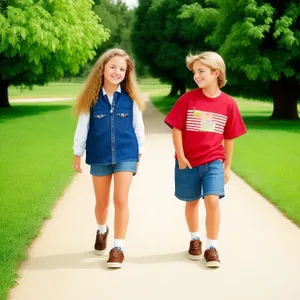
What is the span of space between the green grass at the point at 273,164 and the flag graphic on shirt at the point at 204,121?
1903 mm

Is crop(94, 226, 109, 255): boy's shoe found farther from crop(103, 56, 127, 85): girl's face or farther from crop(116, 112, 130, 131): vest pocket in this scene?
crop(103, 56, 127, 85): girl's face

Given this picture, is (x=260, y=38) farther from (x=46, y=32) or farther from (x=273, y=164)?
(x=273, y=164)

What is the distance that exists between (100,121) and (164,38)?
1098 inches

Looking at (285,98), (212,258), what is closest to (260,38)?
(285,98)

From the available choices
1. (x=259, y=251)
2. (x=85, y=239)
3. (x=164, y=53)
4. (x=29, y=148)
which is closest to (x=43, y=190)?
(x=85, y=239)

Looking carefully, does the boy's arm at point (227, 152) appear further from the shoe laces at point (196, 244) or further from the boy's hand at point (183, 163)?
the shoe laces at point (196, 244)

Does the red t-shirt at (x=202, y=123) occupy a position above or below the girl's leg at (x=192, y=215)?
Result: above

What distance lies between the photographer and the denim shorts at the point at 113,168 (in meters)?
4.04

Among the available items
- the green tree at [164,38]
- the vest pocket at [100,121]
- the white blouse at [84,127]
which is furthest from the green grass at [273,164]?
the green tree at [164,38]

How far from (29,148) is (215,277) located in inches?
334

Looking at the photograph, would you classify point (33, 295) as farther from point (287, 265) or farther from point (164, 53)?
point (164, 53)

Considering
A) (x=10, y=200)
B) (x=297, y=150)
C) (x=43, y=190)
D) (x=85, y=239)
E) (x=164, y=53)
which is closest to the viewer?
(x=85, y=239)

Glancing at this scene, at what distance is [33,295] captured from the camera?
134 inches

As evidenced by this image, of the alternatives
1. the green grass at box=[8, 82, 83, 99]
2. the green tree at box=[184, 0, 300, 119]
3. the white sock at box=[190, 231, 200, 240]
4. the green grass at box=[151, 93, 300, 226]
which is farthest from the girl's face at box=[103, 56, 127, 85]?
the green grass at box=[8, 82, 83, 99]
